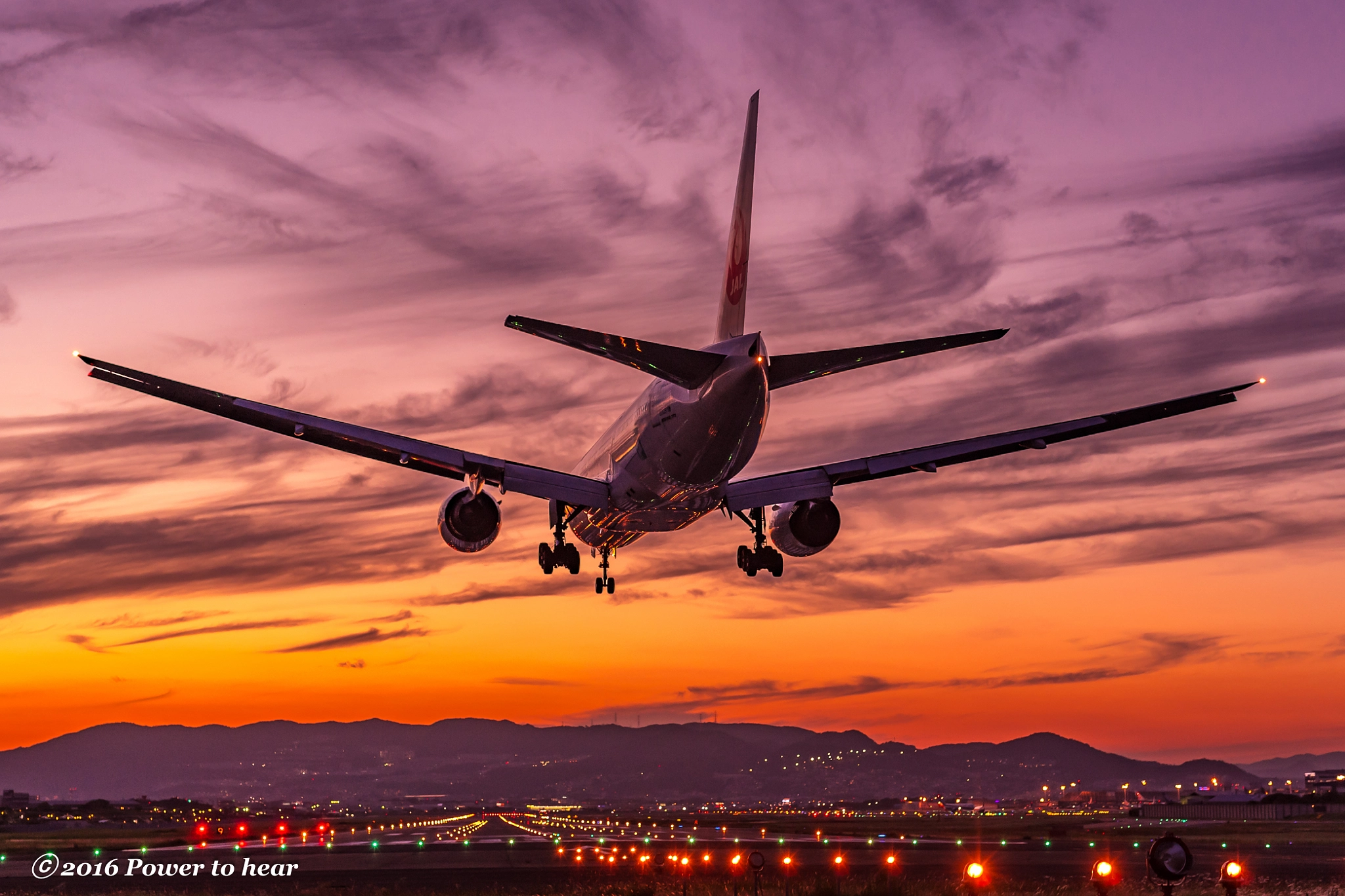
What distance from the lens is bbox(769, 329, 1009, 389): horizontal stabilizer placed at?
28469 mm

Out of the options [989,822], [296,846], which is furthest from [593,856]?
[989,822]

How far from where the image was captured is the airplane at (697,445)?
3083cm

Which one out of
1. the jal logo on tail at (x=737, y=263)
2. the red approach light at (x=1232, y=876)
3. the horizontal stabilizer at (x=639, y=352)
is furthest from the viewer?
the jal logo on tail at (x=737, y=263)

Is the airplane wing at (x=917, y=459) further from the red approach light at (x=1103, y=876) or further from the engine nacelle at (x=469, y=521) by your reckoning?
the red approach light at (x=1103, y=876)

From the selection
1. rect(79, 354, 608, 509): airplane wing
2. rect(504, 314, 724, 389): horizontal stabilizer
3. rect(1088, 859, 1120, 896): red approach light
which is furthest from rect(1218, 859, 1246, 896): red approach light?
rect(79, 354, 608, 509): airplane wing

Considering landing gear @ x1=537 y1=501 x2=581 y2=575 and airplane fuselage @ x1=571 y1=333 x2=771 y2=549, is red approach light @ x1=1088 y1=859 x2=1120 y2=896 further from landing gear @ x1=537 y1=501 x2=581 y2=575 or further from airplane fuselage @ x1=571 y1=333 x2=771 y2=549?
landing gear @ x1=537 y1=501 x2=581 y2=575

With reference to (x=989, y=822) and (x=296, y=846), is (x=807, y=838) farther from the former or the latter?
(x=989, y=822)

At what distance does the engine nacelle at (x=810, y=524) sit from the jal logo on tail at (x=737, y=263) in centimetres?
804

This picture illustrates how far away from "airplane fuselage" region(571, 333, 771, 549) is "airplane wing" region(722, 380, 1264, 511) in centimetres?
157

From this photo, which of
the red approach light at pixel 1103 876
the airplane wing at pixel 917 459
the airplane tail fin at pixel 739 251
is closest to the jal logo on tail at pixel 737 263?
the airplane tail fin at pixel 739 251

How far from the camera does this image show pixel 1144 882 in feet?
142

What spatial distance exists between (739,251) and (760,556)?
11609 mm

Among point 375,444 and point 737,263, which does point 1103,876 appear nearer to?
point 737,263

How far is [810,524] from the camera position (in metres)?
40.0
